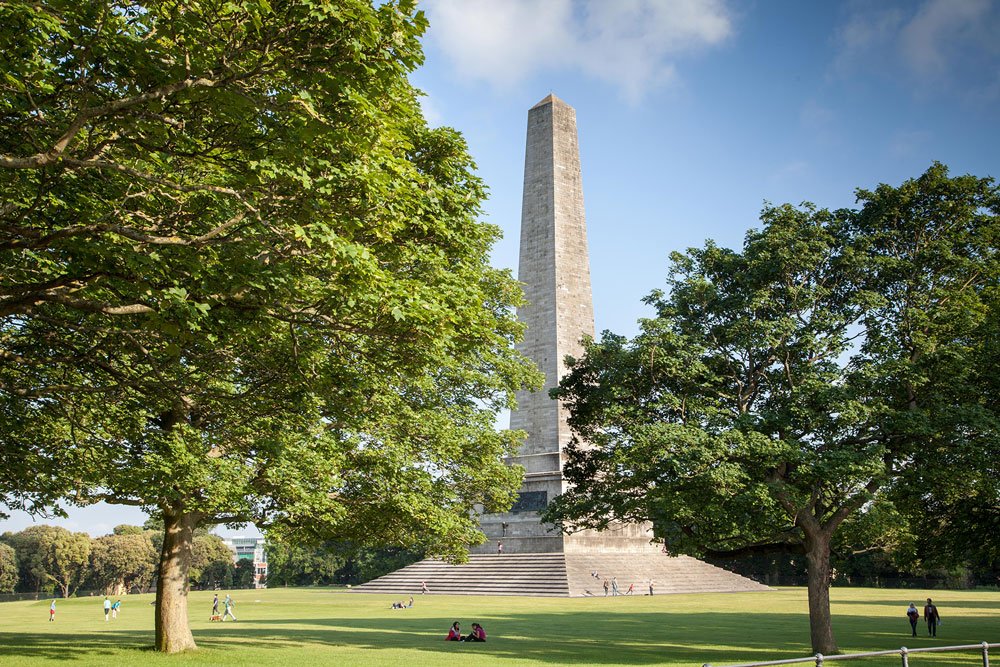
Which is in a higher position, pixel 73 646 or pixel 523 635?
pixel 73 646

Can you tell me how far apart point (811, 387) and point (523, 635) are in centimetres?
1346

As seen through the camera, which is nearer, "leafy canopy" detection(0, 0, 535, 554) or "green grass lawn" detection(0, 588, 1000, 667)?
"leafy canopy" detection(0, 0, 535, 554)

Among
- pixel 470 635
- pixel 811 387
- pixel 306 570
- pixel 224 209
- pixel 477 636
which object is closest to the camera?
pixel 224 209

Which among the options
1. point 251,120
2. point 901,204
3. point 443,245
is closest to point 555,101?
point 901,204

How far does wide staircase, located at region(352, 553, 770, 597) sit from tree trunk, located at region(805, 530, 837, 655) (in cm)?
2709

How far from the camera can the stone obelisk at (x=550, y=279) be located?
5000cm

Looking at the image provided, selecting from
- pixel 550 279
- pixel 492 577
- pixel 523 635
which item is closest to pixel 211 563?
pixel 492 577

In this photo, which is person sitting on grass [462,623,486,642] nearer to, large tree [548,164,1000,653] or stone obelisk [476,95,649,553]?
large tree [548,164,1000,653]

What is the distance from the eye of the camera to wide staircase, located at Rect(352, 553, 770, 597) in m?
50.5

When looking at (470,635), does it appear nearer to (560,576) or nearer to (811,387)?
(811,387)

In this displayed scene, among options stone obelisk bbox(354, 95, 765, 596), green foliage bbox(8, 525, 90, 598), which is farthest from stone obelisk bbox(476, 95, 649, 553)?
green foliage bbox(8, 525, 90, 598)

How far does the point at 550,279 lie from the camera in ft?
166

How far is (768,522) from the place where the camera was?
22359mm

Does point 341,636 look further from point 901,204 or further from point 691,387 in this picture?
point 901,204
